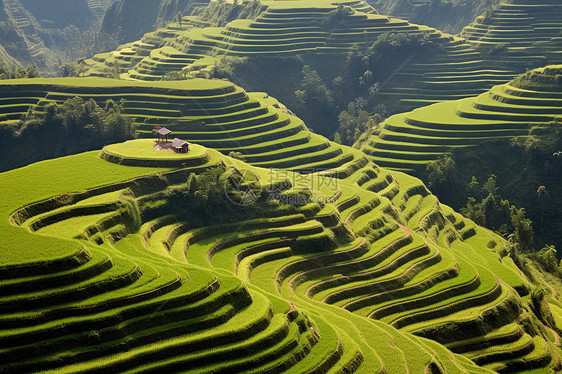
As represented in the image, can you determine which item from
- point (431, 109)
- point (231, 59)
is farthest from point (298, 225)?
point (231, 59)

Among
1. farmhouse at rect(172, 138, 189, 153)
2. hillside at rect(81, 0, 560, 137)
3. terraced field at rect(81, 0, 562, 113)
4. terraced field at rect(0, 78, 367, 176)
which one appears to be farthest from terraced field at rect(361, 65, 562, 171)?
farmhouse at rect(172, 138, 189, 153)

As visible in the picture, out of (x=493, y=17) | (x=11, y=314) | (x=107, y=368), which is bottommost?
(x=107, y=368)

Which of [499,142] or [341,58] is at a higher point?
[341,58]

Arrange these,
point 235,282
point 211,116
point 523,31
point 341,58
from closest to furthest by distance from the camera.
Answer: point 235,282, point 211,116, point 523,31, point 341,58

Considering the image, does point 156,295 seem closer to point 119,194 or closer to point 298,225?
point 119,194

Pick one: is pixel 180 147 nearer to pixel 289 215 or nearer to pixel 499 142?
pixel 289 215

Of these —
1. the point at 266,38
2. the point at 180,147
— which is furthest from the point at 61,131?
the point at 266,38

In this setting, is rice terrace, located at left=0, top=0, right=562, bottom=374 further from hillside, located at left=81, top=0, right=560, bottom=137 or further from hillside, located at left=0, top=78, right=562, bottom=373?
hillside, located at left=81, top=0, right=560, bottom=137
